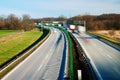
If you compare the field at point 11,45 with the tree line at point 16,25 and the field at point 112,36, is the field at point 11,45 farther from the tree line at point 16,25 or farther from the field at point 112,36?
the tree line at point 16,25

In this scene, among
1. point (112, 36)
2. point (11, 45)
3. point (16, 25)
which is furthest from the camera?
point (16, 25)

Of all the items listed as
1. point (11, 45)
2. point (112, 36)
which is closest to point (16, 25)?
point (112, 36)

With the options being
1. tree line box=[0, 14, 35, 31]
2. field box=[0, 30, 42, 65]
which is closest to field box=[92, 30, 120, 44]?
field box=[0, 30, 42, 65]

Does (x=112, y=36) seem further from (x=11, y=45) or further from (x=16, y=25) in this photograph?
(x=16, y=25)

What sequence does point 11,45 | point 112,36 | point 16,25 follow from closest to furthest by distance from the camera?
point 11,45 → point 112,36 → point 16,25

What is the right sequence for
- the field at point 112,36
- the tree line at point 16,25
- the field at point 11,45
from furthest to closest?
1. the tree line at point 16,25
2. the field at point 112,36
3. the field at point 11,45

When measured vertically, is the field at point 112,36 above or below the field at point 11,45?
above

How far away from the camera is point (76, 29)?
115m

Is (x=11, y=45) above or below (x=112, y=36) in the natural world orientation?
below

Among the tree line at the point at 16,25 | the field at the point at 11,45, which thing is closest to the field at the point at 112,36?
the field at the point at 11,45

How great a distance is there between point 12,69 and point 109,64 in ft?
36.5

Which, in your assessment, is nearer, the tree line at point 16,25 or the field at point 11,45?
the field at point 11,45

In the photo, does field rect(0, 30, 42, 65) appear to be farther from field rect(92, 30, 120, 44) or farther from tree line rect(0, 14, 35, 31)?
tree line rect(0, 14, 35, 31)

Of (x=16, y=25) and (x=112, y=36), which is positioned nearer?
(x=112, y=36)
